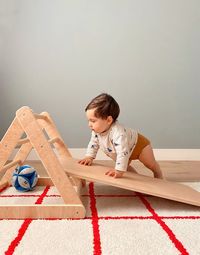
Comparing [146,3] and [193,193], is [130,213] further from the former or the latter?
[146,3]

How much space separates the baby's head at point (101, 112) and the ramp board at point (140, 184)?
17cm

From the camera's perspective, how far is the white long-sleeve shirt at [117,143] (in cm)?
120

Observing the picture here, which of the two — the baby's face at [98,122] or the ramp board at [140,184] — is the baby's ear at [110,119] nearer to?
the baby's face at [98,122]

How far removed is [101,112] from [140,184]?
30cm

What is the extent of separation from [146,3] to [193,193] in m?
1.55

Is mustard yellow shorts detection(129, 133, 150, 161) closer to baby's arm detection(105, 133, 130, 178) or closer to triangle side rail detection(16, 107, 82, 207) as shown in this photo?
baby's arm detection(105, 133, 130, 178)

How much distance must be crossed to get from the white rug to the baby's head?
28 centimetres

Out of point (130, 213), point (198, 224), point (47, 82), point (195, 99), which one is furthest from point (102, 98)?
point (195, 99)

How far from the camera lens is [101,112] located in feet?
4.05

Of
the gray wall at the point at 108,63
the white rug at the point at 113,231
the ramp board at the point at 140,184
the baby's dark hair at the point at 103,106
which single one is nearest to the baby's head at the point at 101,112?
the baby's dark hair at the point at 103,106

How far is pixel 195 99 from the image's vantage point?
7.64 feet

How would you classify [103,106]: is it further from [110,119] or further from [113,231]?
[113,231]

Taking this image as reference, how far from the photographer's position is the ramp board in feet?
3.53

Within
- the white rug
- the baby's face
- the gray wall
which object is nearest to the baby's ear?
the baby's face
